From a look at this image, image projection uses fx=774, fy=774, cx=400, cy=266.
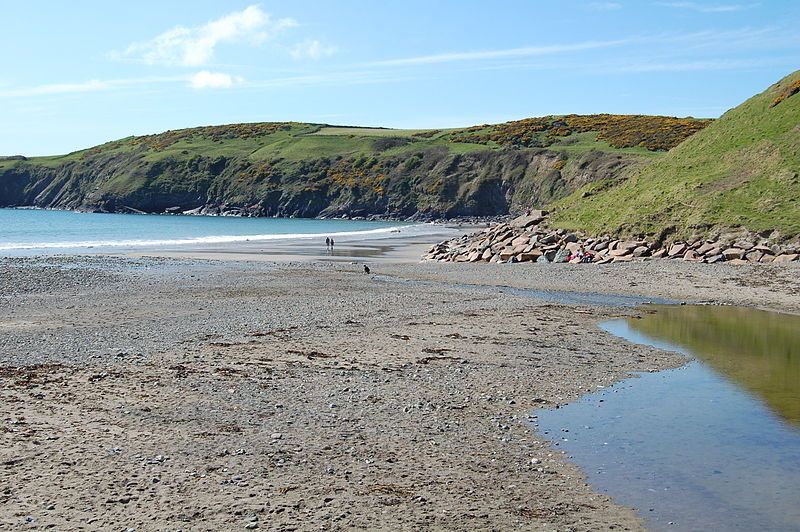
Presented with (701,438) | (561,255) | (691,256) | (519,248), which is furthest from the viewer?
(519,248)

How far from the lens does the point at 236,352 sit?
17.9 metres

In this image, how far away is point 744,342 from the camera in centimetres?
2073

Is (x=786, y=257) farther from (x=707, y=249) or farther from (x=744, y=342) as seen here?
(x=744, y=342)

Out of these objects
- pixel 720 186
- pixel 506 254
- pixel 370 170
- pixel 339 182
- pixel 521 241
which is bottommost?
pixel 506 254

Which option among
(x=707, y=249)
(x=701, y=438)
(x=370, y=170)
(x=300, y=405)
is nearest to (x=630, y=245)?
(x=707, y=249)

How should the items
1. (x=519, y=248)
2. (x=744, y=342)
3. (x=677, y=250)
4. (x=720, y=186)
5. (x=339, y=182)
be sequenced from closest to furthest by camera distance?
(x=744, y=342) → (x=677, y=250) → (x=720, y=186) → (x=519, y=248) → (x=339, y=182)

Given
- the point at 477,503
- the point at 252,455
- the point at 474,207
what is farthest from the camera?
the point at 474,207

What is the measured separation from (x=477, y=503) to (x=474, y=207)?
12689cm

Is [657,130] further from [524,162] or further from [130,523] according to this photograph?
[130,523]

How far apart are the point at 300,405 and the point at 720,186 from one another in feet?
128

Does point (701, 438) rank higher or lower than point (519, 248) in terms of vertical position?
lower

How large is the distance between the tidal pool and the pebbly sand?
52cm

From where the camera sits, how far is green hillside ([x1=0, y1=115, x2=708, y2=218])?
13200 cm

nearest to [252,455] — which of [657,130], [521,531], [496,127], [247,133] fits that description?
[521,531]
